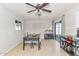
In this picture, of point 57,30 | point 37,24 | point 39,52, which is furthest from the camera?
point 57,30

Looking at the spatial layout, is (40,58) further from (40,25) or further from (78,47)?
(40,25)

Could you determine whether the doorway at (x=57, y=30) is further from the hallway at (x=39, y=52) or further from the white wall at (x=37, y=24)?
the white wall at (x=37, y=24)

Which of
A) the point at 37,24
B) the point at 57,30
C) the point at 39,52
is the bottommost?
the point at 39,52

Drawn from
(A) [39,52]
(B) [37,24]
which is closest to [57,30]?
(B) [37,24]

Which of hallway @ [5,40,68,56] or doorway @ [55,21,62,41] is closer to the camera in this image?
hallway @ [5,40,68,56]

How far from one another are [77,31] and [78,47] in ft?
1.88

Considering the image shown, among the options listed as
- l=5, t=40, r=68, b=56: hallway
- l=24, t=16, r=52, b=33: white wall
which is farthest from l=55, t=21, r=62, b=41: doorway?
l=24, t=16, r=52, b=33: white wall

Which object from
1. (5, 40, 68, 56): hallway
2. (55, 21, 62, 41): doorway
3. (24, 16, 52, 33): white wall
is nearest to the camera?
(5, 40, 68, 56): hallway

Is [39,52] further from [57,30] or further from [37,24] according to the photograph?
[57,30]

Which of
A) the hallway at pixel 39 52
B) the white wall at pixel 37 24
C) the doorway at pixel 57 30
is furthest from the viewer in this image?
the doorway at pixel 57 30

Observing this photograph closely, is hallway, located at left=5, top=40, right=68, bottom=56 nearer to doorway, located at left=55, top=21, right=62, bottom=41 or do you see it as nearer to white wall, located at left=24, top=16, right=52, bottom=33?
doorway, located at left=55, top=21, right=62, bottom=41

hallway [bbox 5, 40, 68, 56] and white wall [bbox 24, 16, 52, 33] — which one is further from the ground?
white wall [bbox 24, 16, 52, 33]

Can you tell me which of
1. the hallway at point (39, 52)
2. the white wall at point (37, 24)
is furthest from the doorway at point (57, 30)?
the white wall at point (37, 24)

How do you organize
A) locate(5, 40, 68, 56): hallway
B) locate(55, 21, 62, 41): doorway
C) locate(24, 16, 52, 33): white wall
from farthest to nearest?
locate(55, 21, 62, 41): doorway
locate(24, 16, 52, 33): white wall
locate(5, 40, 68, 56): hallway
